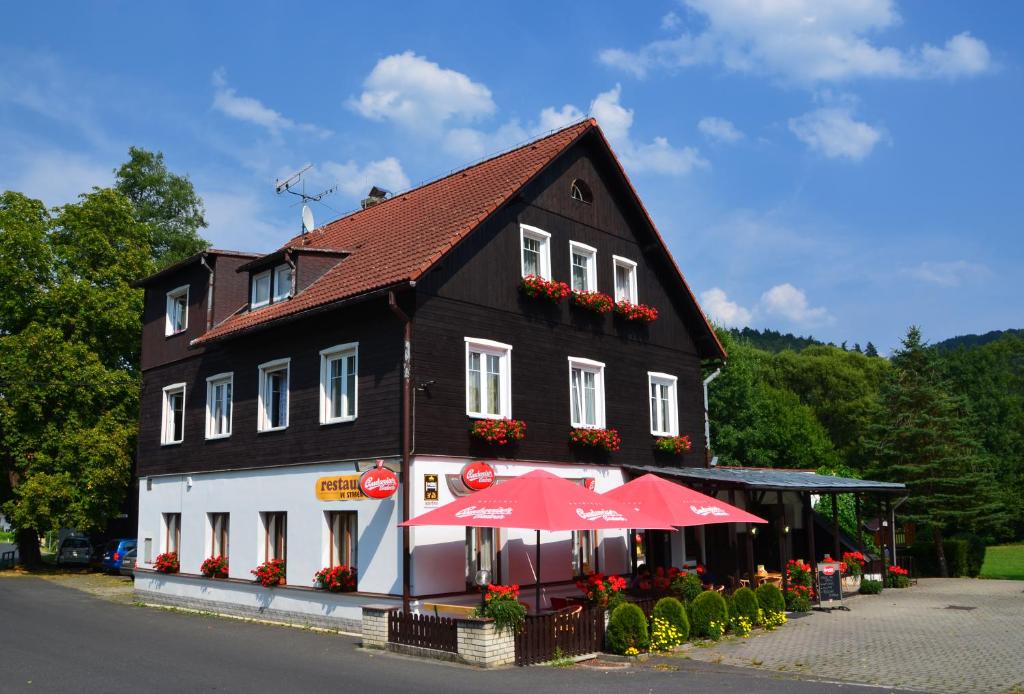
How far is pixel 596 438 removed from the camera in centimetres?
2103

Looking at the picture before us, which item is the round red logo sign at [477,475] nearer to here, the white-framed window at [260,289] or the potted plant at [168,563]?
the white-framed window at [260,289]

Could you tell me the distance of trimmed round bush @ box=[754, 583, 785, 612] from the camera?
709 inches

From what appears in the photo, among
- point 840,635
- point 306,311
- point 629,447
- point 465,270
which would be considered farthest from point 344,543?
point 840,635

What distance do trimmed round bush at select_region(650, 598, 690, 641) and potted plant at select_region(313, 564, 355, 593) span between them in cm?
626

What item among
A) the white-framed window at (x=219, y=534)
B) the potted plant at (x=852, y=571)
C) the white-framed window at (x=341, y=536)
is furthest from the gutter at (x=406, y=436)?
the potted plant at (x=852, y=571)

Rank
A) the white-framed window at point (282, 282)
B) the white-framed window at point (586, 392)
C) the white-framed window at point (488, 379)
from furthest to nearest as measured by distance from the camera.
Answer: the white-framed window at point (282, 282) → the white-framed window at point (586, 392) → the white-framed window at point (488, 379)

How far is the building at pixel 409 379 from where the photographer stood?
17797mm

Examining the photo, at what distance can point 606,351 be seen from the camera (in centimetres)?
2255

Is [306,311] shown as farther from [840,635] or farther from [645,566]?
[840,635]

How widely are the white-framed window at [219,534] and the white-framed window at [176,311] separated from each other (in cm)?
596

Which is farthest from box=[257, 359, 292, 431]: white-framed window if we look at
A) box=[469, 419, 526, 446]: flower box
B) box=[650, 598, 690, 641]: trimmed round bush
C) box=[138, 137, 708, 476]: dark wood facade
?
box=[650, 598, 690, 641]: trimmed round bush

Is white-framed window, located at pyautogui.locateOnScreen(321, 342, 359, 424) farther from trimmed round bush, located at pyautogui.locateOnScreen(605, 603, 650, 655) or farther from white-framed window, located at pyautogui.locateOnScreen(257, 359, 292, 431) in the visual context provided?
trimmed round bush, located at pyautogui.locateOnScreen(605, 603, 650, 655)

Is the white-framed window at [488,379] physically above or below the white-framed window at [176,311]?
below

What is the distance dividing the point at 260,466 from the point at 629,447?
9142 mm
